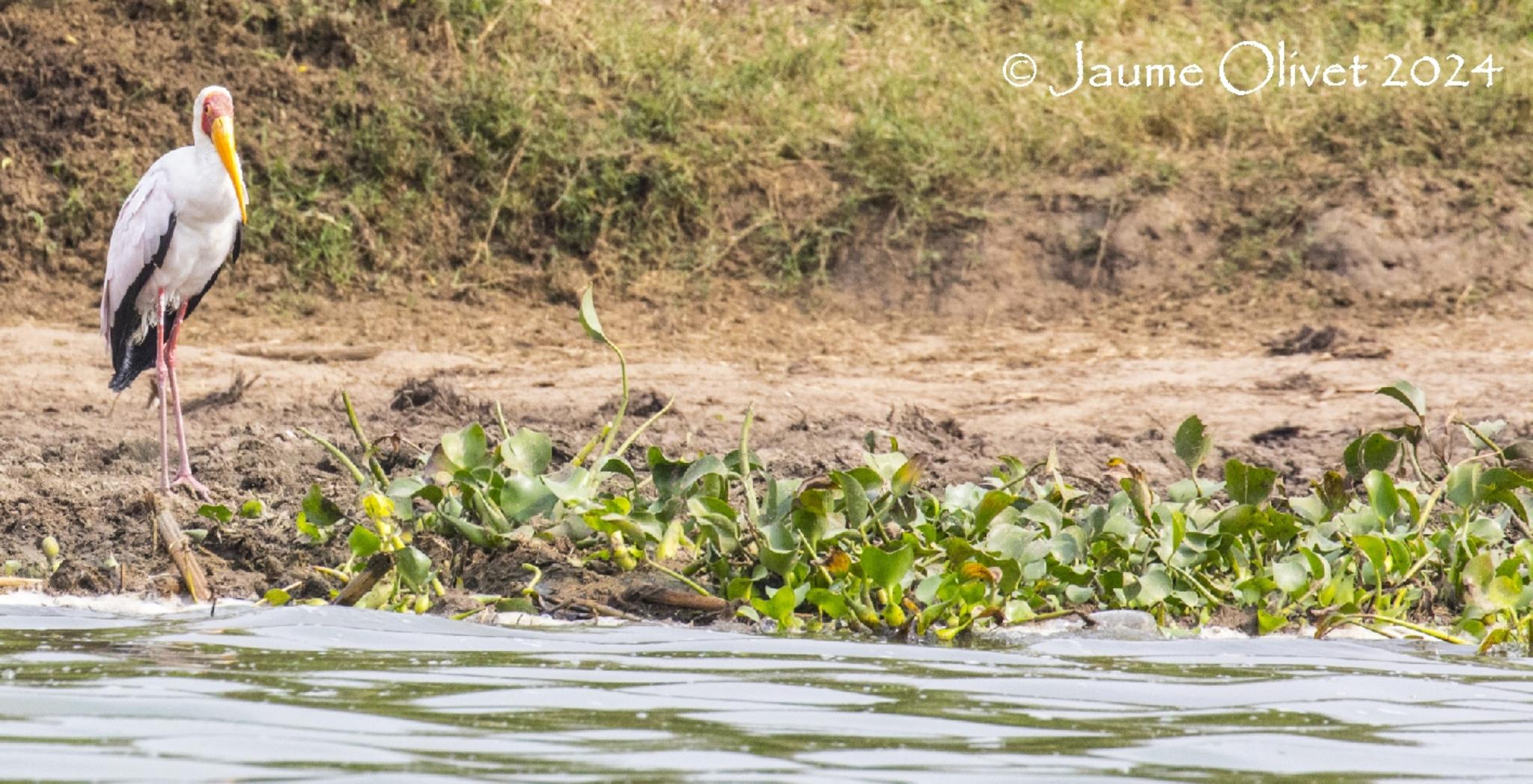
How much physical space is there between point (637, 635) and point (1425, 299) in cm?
500

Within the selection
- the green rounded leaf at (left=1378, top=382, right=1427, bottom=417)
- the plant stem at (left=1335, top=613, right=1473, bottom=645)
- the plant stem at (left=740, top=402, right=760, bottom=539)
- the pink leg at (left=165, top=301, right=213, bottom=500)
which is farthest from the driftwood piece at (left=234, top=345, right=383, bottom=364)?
the plant stem at (left=1335, top=613, right=1473, bottom=645)

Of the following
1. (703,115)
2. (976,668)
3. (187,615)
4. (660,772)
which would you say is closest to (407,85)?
(703,115)

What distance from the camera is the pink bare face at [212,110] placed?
621 cm

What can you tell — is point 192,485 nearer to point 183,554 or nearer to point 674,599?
point 183,554

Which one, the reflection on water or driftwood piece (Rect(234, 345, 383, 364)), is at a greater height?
driftwood piece (Rect(234, 345, 383, 364))

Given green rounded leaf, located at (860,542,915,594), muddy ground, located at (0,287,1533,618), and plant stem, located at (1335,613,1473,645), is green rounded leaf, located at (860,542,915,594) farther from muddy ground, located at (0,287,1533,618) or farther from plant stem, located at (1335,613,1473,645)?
plant stem, located at (1335,613,1473,645)

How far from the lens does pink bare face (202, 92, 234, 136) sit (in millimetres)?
6207

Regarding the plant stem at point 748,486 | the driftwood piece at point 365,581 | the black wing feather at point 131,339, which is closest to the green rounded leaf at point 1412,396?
the plant stem at point 748,486

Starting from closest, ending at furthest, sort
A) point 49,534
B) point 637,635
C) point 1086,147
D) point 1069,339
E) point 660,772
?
point 660,772
point 637,635
point 49,534
point 1069,339
point 1086,147

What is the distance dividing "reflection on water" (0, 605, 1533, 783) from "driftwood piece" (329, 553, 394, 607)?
14cm

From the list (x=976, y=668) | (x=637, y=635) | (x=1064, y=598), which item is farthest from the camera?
(x=1064, y=598)

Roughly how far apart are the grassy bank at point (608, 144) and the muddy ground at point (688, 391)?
0.49 metres

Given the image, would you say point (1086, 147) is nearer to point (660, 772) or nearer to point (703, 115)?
point (703, 115)

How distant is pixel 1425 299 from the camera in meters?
8.07
